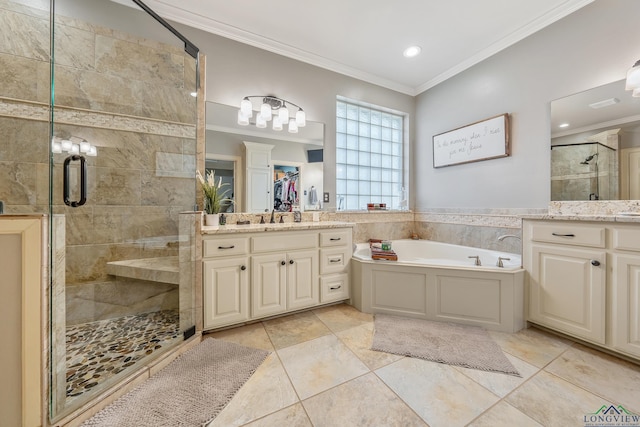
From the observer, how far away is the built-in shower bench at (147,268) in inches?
72.4

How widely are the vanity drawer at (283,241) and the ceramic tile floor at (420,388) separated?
71 centimetres

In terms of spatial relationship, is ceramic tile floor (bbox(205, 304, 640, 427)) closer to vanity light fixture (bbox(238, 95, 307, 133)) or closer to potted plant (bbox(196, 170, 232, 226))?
potted plant (bbox(196, 170, 232, 226))

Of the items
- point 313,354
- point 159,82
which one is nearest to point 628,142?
point 313,354

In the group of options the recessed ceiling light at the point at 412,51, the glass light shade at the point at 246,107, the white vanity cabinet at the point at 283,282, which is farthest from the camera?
the recessed ceiling light at the point at 412,51

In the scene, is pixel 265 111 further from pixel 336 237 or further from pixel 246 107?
pixel 336 237

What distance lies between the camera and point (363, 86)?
10.2 ft

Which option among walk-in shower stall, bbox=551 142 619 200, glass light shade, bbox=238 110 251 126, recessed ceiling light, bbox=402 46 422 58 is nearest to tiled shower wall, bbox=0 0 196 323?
glass light shade, bbox=238 110 251 126

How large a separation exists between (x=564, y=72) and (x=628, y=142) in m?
0.78

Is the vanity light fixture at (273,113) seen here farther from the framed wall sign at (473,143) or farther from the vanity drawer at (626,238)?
the vanity drawer at (626,238)

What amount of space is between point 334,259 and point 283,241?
22.0 inches

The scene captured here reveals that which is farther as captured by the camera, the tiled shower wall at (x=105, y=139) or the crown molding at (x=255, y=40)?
the crown molding at (x=255, y=40)

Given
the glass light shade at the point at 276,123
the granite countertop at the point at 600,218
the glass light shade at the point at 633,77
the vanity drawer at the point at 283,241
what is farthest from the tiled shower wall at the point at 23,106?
the glass light shade at the point at 633,77

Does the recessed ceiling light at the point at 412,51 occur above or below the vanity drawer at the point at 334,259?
above

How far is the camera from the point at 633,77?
1674mm
